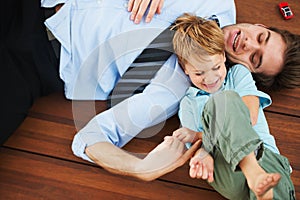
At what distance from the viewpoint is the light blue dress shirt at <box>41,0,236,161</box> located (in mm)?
903

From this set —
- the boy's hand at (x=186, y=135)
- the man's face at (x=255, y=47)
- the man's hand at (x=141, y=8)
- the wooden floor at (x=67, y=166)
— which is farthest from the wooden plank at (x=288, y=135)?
the man's hand at (x=141, y=8)

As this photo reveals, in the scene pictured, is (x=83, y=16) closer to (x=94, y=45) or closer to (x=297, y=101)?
(x=94, y=45)

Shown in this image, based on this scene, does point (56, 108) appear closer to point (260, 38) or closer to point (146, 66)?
point (146, 66)

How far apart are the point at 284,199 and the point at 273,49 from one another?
0.30 m

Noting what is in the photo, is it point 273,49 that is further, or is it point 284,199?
point 273,49

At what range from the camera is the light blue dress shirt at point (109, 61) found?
903 mm

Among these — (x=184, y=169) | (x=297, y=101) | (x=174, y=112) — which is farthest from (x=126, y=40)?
(x=297, y=101)

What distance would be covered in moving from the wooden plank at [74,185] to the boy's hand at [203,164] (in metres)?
0.08

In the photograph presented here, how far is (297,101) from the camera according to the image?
104 centimetres

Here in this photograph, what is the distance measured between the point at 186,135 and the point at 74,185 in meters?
0.25

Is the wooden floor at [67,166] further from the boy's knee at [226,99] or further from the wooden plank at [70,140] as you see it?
the boy's knee at [226,99]

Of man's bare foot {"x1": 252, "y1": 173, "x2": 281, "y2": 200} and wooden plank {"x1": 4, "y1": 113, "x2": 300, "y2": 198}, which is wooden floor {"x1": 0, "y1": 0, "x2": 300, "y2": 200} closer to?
wooden plank {"x1": 4, "y1": 113, "x2": 300, "y2": 198}

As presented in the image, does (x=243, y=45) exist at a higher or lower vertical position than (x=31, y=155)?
higher

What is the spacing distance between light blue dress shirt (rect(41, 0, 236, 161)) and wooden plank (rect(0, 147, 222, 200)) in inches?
2.0
